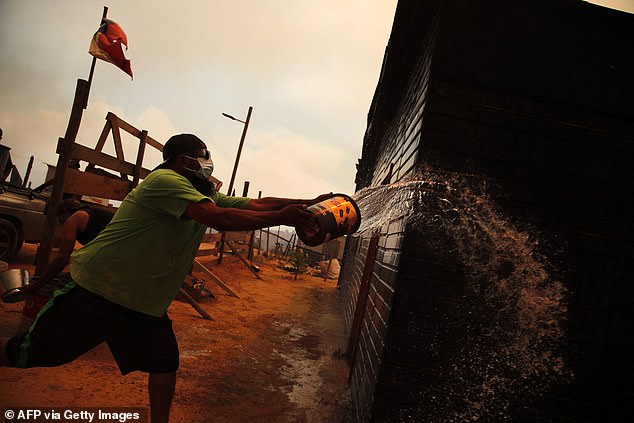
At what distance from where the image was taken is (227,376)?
4.20m

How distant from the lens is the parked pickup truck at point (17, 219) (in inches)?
283

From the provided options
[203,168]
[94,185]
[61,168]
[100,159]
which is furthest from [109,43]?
[203,168]

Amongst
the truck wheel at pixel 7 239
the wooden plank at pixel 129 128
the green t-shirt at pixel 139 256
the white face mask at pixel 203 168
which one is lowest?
the truck wheel at pixel 7 239

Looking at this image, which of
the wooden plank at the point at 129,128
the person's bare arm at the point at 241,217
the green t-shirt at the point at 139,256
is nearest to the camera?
the person's bare arm at the point at 241,217

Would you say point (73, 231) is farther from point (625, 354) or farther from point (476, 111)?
point (625, 354)

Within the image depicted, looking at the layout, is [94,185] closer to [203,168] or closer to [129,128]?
[129,128]

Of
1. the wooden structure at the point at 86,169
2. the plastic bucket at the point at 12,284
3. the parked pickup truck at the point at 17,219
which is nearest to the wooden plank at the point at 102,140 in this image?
the wooden structure at the point at 86,169

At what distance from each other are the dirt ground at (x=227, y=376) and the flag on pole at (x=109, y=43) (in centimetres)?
435

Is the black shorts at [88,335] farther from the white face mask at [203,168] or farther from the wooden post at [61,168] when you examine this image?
the wooden post at [61,168]

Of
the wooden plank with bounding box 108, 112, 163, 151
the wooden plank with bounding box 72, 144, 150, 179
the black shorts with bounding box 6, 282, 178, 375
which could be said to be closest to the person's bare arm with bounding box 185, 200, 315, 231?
the black shorts with bounding box 6, 282, 178, 375

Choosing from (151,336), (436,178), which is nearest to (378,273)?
(436,178)

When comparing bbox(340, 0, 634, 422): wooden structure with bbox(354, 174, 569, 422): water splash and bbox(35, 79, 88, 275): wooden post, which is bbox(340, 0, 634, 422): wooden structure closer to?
bbox(354, 174, 569, 422): water splash

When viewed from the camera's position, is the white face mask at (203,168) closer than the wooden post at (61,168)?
Yes
